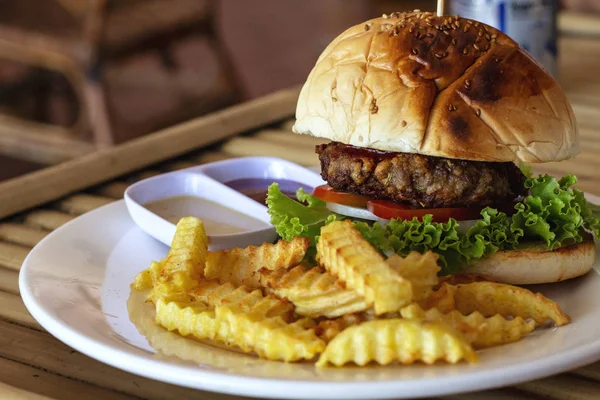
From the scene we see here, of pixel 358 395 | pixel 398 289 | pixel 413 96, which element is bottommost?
pixel 358 395

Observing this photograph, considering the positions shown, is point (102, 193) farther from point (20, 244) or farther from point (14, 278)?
point (14, 278)

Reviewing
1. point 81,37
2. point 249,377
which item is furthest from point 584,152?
point 81,37

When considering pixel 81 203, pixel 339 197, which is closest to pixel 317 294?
pixel 339 197

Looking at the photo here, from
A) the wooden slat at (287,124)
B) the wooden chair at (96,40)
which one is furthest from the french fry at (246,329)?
the wooden chair at (96,40)

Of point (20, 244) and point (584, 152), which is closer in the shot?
point (20, 244)

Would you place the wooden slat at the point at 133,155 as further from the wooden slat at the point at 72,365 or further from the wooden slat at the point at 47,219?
the wooden slat at the point at 72,365
